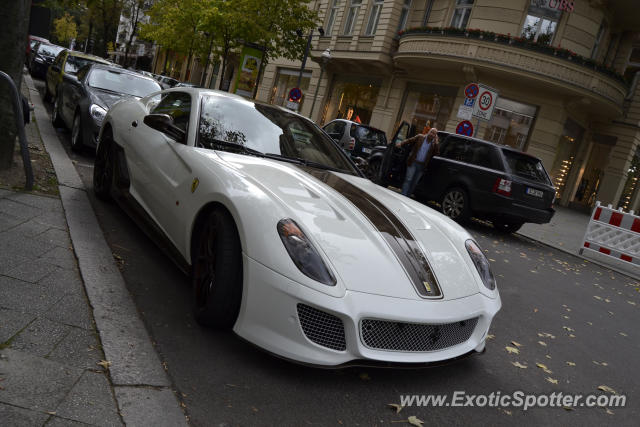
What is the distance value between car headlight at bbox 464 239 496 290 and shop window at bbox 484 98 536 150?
17739 mm

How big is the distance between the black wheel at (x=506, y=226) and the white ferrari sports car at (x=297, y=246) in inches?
278

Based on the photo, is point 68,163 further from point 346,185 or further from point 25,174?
point 346,185

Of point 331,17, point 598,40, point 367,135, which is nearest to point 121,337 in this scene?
point 367,135

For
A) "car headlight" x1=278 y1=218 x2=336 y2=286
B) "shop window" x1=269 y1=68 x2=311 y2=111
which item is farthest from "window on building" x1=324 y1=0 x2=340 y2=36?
"car headlight" x1=278 y1=218 x2=336 y2=286

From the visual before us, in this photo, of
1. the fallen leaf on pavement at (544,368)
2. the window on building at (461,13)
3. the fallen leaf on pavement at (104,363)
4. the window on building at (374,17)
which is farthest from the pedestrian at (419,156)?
the window on building at (374,17)

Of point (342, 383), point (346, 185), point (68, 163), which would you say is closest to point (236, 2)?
point (68, 163)

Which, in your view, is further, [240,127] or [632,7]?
[632,7]

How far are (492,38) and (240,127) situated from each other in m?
17.0

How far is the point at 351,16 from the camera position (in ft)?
86.3

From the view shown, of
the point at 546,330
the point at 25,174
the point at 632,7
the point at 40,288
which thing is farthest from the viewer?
the point at 632,7

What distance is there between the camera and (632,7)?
20.2 meters

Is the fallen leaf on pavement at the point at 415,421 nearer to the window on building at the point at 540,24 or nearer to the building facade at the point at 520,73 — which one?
the building facade at the point at 520,73

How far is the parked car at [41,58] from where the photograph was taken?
22.1m

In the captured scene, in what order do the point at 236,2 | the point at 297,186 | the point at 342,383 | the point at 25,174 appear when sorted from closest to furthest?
1. the point at 342,383
2. the point at 297,186
3. the point at 25,174
4. the point at 236,2
